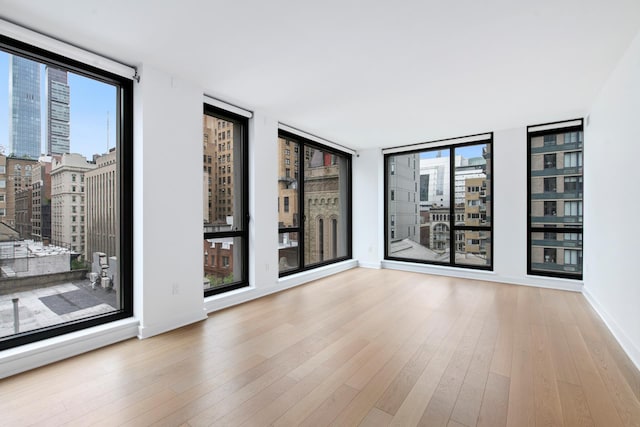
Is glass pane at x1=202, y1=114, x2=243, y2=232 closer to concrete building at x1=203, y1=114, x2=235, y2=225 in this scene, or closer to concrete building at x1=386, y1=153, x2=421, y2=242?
concrete building at x1=203, y1=114, x2=235, y2=225

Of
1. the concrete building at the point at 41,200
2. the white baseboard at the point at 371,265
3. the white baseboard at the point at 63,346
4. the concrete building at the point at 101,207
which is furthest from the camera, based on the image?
the white baseboard at the point at 371,265

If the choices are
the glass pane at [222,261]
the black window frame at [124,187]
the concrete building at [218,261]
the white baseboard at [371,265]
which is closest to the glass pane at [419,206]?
the white baseboard at [371,265]

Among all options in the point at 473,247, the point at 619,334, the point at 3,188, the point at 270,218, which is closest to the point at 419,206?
the point at 473,247

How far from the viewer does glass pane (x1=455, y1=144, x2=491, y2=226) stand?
519cm

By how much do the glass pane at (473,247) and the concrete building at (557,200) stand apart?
2.17 ft

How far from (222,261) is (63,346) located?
1.74 m

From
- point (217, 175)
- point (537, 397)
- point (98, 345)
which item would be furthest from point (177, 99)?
point (537, 397)

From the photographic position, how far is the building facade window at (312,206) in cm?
486

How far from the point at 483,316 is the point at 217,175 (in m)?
3.59

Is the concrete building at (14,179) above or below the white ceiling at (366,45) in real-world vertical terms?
below

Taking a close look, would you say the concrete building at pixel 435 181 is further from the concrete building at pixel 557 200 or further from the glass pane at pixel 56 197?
the glass pane at pixel 56 197

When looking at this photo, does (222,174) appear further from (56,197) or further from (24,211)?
(24,211)

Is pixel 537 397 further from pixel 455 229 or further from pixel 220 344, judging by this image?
pixel 455 229

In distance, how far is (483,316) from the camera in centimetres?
335
